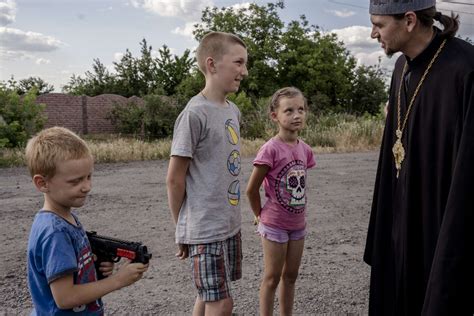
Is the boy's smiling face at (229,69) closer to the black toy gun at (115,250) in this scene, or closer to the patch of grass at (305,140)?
the black toy gun at (115,250)

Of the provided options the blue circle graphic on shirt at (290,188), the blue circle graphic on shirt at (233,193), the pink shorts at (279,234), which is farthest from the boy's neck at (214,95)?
the pink shorts at (279,234)

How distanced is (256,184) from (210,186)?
27.4 inches

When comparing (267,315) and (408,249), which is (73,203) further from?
(267,315)

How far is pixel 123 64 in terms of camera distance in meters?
39.1

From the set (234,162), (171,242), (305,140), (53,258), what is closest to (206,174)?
(234,162)

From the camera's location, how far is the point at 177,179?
285 centimetres

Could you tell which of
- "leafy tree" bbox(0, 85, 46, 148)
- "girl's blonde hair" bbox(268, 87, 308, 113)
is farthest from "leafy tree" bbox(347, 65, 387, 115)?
"girl's blonde hair" bbox(268, 87, 308, 113)

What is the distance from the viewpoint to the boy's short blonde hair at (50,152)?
2080 millimetres

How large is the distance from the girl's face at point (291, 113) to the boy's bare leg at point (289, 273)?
78 centimetres

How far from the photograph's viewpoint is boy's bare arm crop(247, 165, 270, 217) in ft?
11.3

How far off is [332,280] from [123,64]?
36681mm

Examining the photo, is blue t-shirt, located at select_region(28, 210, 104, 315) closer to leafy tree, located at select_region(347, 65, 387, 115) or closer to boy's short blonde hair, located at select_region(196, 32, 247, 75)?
boy's short blonde hair, located at select_region(196, 32, 247, 75)

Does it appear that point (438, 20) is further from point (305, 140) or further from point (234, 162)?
point (305, 140)

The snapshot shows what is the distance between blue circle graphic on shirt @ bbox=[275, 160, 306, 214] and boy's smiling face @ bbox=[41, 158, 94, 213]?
5.32 feet
